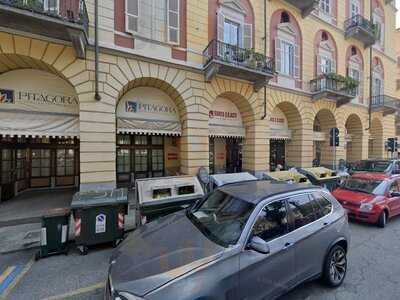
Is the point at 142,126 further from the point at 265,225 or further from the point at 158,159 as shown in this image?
the point at 265,225

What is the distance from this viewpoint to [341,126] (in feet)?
49.8

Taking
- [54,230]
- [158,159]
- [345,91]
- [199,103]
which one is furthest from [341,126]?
[54,230]

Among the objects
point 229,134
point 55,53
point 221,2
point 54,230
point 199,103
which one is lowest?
point 54,230

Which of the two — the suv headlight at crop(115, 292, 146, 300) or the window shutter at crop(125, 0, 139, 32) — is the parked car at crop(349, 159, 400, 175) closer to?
the suv headlight at crop(115, 292, 146, 300)

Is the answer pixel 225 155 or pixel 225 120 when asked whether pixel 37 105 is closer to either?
pixel 225 120

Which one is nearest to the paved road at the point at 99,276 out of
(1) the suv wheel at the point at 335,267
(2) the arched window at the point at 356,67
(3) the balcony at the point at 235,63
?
(1) the suv wheel at the point at 335,267

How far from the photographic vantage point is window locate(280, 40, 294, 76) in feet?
40.8

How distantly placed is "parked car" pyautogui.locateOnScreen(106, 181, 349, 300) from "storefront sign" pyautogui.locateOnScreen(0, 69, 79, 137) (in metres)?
6.07

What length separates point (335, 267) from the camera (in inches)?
139

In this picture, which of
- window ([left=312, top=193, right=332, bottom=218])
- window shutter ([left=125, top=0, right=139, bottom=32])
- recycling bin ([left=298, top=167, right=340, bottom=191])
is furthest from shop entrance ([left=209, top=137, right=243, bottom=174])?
window ([left=312, top=193, right=332, bottom=218])

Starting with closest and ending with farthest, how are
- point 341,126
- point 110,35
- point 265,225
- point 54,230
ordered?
point 265,225
point 54,230
point 110,35
point 341,126

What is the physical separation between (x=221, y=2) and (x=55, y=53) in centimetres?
752

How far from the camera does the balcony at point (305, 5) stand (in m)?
12.3

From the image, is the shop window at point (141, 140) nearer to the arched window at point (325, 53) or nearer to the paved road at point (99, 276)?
the paved road at point (99, 276)
